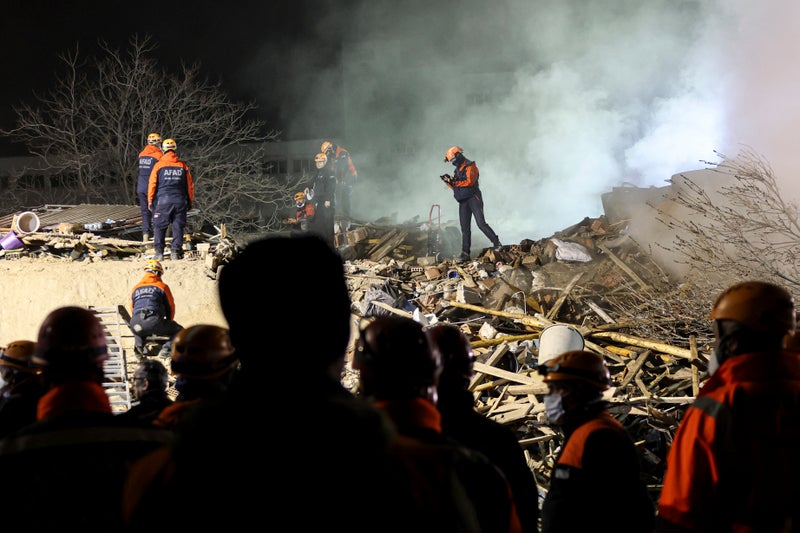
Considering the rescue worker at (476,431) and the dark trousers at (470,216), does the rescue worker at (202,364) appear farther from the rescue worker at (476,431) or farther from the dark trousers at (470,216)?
the dark trousers at (470,216)

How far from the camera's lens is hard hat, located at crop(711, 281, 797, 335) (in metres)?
2.33

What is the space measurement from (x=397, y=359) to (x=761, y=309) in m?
1.38

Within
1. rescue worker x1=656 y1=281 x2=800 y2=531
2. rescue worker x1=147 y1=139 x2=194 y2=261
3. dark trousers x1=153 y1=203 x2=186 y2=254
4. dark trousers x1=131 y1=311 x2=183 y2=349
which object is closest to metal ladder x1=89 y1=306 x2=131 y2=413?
dark trousers x1=131 y1=311 x2=183 y2=349

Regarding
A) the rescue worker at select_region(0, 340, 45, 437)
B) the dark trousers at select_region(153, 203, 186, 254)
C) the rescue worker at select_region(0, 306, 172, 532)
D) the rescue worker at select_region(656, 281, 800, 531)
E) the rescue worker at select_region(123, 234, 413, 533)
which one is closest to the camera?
the rescue worker at select_region(123, 234, 413, 533)

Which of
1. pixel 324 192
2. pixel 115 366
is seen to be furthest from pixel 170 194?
pixel 324 192

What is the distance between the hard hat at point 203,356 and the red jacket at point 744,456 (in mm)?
1749

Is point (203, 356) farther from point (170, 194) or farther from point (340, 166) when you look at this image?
point (340, 166)

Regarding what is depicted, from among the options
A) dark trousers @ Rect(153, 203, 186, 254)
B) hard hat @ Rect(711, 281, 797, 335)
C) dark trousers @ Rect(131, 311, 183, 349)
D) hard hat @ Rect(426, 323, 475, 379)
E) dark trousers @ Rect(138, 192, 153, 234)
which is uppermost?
dark trousers @ Rect(138, 192, 153, 234)

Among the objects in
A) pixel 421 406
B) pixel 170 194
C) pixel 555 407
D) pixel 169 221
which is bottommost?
pixel 555 407

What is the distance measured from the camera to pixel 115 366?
874 centimetres

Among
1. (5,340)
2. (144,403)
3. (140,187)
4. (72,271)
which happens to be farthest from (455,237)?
(144,403)

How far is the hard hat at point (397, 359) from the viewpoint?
177 cm

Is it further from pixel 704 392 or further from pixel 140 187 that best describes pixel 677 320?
pixel 140 187

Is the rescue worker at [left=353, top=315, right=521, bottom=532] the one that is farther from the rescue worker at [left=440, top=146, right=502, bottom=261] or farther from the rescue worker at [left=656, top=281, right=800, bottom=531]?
the rescue worker at [left=440, top=146, right=502, bottom=261]
